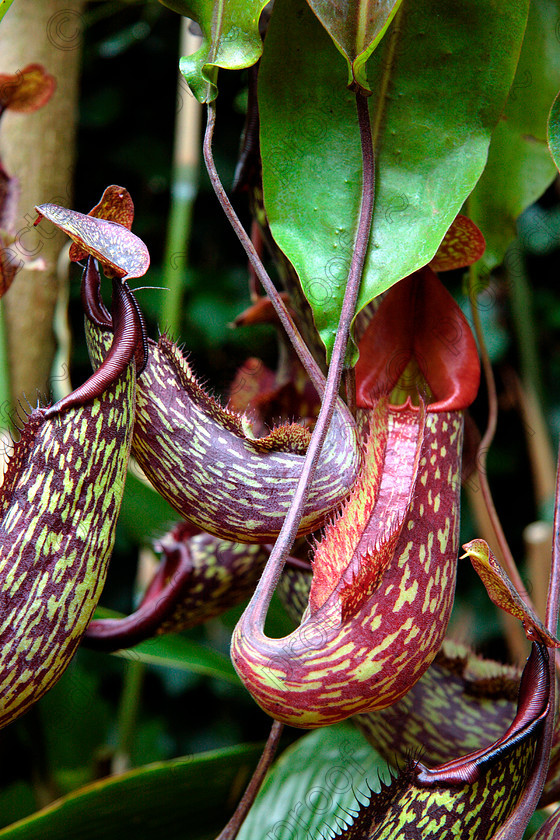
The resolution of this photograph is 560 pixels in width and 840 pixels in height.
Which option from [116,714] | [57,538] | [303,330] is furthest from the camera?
[116,714]

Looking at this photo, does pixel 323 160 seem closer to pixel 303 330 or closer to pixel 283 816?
pixel 303 330

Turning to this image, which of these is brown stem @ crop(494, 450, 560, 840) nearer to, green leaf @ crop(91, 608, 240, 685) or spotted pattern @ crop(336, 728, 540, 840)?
spotted pattern @ crop(336, 728, 540, 840)

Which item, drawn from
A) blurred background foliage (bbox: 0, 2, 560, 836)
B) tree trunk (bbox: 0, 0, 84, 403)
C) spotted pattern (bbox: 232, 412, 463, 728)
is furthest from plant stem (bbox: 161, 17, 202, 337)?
spotted pattern (bbox: 232, 412, 463, 728)

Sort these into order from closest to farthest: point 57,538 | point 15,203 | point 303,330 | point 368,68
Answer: point 57,538 < point 368,68 < point 303,330 < point 15,203

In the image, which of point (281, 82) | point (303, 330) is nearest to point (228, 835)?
point (303, 330)

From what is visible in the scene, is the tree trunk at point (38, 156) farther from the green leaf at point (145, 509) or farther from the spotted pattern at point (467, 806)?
the spotted pattern at point (467, 806)
